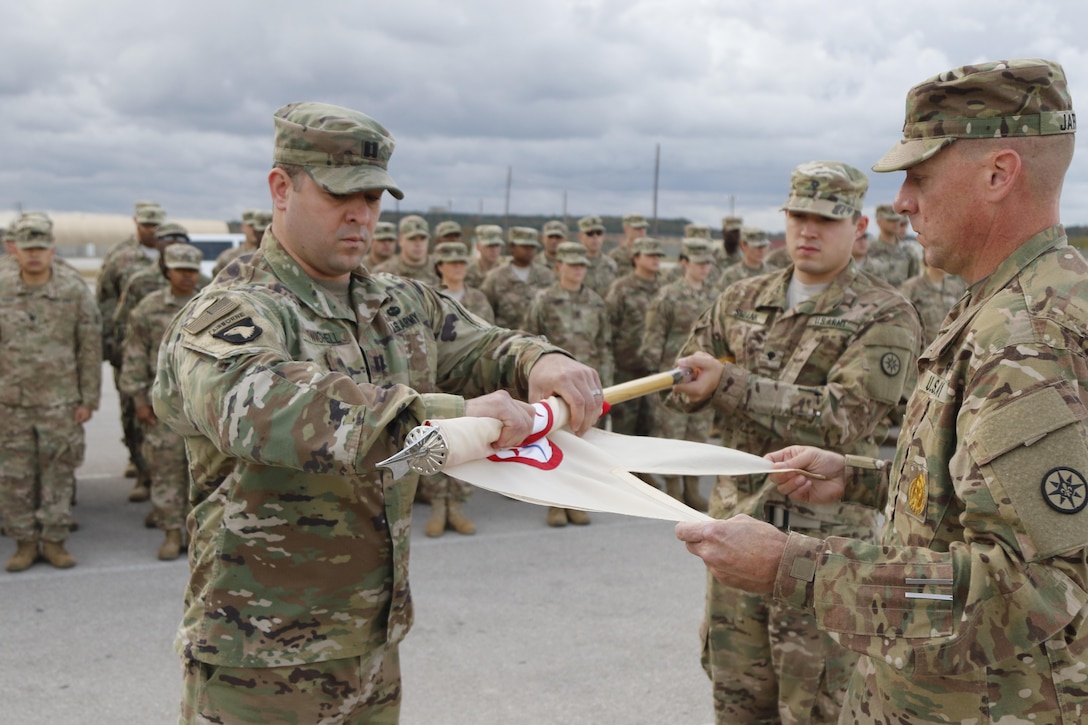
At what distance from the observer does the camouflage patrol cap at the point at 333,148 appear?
91.4 inches

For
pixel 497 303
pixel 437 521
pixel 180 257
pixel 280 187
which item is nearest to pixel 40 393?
pixel 180 257

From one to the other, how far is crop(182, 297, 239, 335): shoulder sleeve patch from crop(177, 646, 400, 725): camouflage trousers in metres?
0.86

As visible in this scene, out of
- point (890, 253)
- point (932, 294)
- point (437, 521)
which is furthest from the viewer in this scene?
point (890, 253)

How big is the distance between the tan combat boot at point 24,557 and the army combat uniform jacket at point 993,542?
233 inches

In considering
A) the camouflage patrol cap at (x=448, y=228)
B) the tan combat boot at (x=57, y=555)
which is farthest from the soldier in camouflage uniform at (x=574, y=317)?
the tan combat boot at (x=57, y=555)

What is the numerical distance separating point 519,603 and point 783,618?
8.70ft

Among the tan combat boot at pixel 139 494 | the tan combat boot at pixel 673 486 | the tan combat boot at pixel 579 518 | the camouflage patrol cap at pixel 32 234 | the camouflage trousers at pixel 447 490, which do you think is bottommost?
the tan combat boot at pixel 139 494

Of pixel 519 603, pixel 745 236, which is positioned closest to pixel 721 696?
pixel 519 603

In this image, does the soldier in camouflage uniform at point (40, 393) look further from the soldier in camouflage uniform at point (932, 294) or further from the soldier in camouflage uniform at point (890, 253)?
the soldier in camouflage uniform at point (890, 253)

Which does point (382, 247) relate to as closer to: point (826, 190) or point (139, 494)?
point (139, 494)

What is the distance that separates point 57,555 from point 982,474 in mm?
6189

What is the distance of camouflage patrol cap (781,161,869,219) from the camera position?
136 inches

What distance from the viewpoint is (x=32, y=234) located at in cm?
645

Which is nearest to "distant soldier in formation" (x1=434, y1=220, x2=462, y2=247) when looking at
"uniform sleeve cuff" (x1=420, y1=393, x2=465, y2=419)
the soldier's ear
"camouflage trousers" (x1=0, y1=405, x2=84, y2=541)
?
"camouflage trousers" (x1=0, y1=405, x2=84, y2=541)
